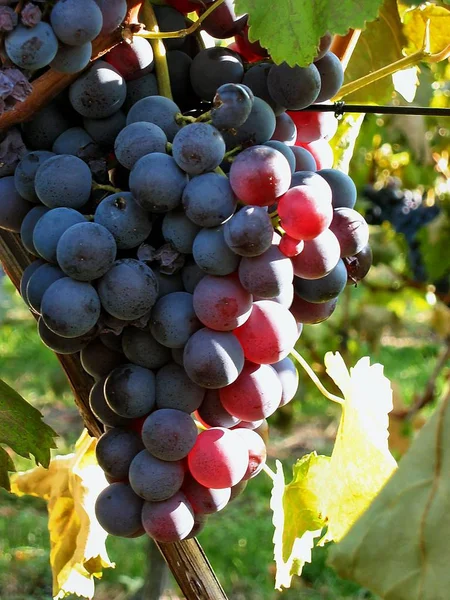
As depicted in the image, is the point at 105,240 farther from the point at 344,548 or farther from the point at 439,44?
the point at 439,44

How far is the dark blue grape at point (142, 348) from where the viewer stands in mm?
657

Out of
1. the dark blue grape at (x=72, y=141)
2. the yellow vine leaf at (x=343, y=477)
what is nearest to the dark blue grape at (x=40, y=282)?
the dark blue grape at (x=72, y=141)

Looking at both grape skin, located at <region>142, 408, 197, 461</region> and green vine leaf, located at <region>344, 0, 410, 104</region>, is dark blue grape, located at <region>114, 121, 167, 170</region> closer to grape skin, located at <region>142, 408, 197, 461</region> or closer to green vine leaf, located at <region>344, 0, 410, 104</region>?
grape skin, located at <region>142, 408, 197, 461</region>

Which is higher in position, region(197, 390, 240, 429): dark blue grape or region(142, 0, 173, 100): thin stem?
region(142, 0, 173, 100): thin stem

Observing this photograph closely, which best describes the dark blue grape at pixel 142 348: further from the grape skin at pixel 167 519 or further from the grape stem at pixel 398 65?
the grape stem at pixel 398 65

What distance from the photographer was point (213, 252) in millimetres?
616

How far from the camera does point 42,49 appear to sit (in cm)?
59

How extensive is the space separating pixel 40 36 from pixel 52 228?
5.9 inches

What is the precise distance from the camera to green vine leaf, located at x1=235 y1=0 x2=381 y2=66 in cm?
66

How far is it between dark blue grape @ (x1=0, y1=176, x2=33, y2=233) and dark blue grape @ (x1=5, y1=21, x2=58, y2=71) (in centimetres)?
13

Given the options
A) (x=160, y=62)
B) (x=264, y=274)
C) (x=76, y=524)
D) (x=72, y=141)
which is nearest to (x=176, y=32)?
(x=160, y=62)

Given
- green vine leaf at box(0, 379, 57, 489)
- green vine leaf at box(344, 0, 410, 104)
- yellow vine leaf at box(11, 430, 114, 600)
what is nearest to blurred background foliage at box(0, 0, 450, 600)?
green vine leaf at box(344, 0, 410, 104)

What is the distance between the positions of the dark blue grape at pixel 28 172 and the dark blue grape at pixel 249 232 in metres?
0.18

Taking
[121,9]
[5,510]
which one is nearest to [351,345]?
[5,510]
